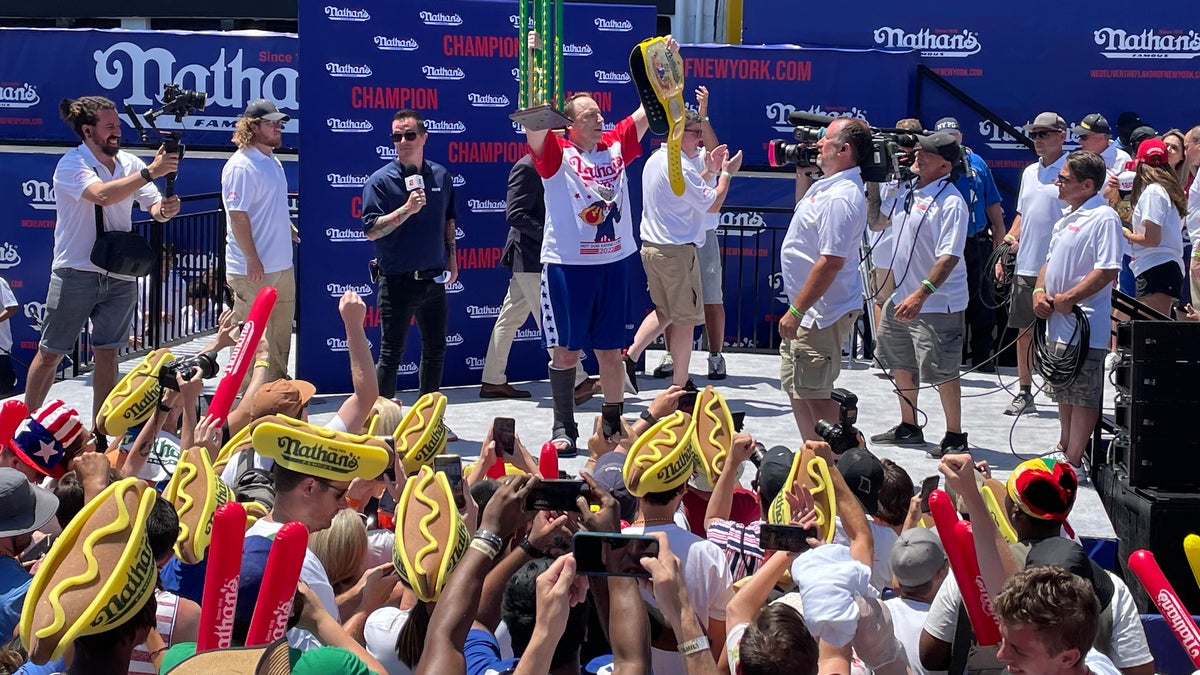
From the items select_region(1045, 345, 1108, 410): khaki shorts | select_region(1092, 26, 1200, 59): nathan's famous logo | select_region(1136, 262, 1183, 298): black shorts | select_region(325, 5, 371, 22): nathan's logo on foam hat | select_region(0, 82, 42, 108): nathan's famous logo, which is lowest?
select_region(1045, 345, 1108, 410): khaki shorts

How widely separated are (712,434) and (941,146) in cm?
379

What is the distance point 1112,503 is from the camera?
645 centimetres

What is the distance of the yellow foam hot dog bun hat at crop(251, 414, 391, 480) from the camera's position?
3.98 meters

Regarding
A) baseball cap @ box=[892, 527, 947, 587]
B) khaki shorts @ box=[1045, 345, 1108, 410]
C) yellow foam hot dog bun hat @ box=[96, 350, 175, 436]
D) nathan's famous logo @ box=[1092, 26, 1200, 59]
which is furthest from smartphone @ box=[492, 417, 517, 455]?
nathan's famous logo @ box=[1092, 26, 1200, 59]

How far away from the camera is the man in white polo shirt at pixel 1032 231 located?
9211mm

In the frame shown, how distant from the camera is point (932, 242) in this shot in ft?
26.9

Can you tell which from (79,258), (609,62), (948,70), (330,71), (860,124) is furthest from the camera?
(948,70)

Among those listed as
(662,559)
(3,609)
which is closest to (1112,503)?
(662,559)

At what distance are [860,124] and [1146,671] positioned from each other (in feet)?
13.1

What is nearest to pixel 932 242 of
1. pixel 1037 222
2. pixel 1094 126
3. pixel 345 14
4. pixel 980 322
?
pixel 1037 222

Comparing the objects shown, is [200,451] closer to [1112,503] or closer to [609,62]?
[1112,503]

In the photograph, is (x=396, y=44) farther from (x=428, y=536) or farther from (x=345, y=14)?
(x=428, y=536)

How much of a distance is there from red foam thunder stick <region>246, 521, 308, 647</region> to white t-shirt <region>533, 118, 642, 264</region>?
5.15 metres

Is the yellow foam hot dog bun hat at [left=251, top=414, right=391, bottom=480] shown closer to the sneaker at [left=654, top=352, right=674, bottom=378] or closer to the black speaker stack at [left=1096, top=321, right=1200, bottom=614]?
the black speaker stack at [left=1096, top=321, right=1200, bottom=614]
